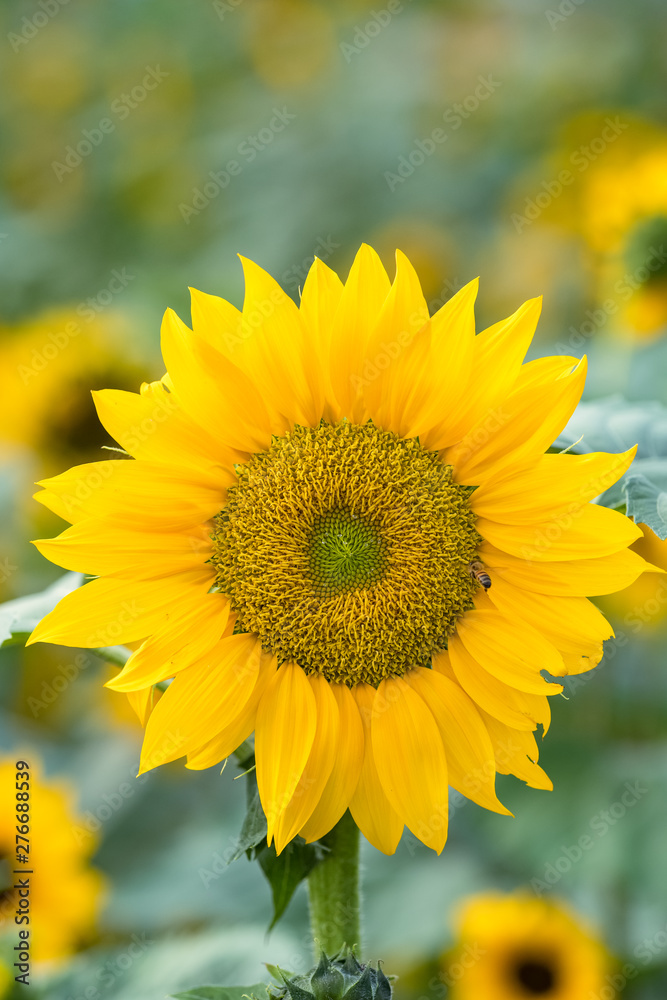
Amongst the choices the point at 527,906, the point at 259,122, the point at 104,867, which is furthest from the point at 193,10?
the point at 527,906

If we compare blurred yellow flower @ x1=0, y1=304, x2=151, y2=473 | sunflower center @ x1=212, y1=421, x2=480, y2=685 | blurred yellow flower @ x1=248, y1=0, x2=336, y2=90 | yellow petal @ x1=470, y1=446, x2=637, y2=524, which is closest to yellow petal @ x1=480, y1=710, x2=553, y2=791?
sunflower center @ x1=212, y1=421, x2=480, y2=685

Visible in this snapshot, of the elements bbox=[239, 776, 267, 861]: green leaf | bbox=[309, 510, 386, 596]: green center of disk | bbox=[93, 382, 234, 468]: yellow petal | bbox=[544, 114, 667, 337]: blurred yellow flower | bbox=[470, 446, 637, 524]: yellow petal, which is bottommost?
bbox=[239, 776, 267, 861]: green leaf

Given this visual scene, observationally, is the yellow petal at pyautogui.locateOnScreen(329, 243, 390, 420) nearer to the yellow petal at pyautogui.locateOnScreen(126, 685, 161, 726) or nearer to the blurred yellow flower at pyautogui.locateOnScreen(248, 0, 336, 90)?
the yellow petal at pyautogui.locateOnScreen(126, 685, 161, 726)

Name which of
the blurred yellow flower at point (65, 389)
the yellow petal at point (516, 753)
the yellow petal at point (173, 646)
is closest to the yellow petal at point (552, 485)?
the yellow petal at point (516, 753)

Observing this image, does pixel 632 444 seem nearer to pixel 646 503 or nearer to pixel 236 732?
pixel 646 503

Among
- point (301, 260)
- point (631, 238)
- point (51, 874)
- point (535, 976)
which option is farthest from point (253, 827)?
point (301, 260)

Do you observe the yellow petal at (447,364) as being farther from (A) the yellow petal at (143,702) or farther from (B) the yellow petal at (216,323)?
(A) the yellow petal at (143,702)
